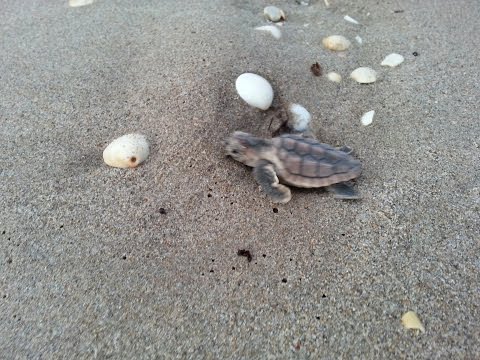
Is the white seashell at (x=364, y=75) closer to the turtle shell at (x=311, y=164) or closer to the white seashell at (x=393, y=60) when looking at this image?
the white seashell at (x=393, y=60)

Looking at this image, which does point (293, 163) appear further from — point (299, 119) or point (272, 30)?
point (272, 30)

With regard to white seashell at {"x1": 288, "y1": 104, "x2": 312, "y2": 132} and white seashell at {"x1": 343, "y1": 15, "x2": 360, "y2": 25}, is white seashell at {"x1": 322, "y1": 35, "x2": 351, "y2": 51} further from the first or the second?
white seashell at {"x1": 288, "y1": 104, "x2": 312, "y2": 132}

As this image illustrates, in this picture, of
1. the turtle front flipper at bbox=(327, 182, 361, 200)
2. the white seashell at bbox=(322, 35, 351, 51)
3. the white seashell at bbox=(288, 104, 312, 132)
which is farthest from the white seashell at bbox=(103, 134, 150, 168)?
the white seashell at bbox=(322, 35, 351, 51)

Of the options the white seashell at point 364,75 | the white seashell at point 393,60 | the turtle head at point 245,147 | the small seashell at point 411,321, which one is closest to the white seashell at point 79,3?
the turtle head at point 245,147

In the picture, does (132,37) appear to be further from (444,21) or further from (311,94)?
(444,21)

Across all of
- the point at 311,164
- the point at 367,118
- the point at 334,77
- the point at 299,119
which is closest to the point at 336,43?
the point at 334,77

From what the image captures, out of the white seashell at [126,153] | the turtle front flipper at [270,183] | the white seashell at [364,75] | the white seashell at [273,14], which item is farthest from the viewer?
the white seashell at [273,14]
